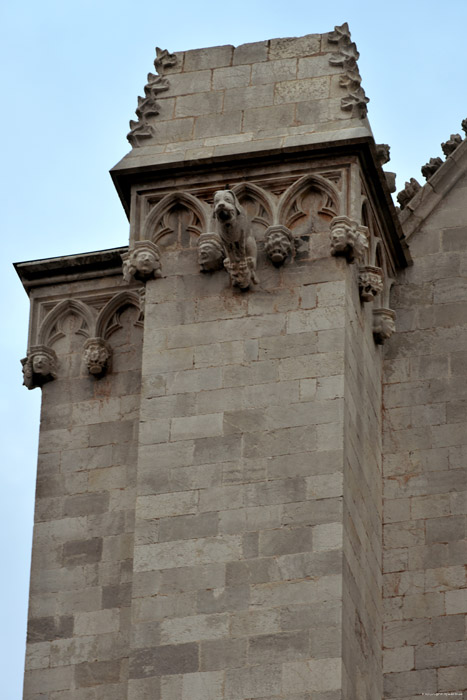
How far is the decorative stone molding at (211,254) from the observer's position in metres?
23.7

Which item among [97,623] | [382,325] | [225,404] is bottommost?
[97,623]

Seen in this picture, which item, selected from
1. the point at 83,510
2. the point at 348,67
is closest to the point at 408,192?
the point at 348,67

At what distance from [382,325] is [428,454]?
4.95 ft

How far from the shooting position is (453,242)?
84.1 feet

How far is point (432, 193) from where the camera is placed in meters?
26.1

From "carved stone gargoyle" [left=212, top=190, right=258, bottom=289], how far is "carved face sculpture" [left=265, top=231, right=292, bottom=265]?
0.61 ft

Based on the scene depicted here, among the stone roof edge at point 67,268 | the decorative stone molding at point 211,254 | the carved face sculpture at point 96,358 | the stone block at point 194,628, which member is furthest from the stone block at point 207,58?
the stone block at point 194,628

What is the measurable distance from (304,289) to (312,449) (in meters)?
1.87

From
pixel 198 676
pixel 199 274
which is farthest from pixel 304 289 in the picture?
pixel 198 676

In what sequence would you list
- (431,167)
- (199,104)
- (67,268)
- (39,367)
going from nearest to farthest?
(199,104) < (39,367) < (67,268) < (431,167)

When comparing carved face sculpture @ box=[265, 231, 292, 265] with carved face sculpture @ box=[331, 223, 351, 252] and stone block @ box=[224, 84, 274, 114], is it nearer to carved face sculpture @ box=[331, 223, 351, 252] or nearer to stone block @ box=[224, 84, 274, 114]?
carved face sculpture @ box=[331, 223, 351, 252]

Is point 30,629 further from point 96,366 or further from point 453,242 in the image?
point 453,242

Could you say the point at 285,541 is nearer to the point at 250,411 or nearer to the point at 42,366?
the point at 250,411

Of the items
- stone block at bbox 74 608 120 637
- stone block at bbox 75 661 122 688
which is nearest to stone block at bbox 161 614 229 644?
stone block at bbox 75 661 122 688
